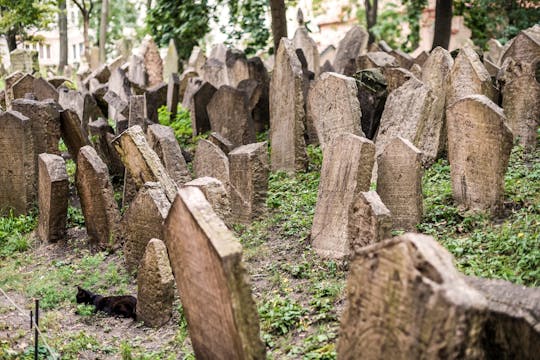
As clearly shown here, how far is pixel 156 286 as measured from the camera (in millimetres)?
5477

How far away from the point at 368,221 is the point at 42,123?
4955 mm

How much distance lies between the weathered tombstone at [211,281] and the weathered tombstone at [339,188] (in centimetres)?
204

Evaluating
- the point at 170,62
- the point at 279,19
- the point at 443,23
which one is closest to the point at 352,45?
the point at 443,23

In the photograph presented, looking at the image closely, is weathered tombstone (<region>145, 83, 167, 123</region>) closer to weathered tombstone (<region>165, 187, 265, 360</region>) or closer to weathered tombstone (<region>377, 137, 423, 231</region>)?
weathered tombstone (<region>377, 137, 423, 231</region>)

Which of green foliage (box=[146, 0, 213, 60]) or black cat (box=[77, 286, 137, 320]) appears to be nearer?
black cat (box=[77, 286, 137, 320])

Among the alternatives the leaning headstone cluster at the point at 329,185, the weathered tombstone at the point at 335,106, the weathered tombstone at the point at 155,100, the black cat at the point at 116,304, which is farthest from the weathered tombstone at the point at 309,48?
the black cat at the point at 116,304

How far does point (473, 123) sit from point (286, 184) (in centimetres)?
264

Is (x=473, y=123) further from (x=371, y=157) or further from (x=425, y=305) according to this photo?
(x=425, y=305)

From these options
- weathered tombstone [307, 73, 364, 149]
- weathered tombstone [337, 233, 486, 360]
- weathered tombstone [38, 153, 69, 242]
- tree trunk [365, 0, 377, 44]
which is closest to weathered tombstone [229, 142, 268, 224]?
weathered tombstone [307, 73, 364, 149]

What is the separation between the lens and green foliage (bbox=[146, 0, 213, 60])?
14.5 meters

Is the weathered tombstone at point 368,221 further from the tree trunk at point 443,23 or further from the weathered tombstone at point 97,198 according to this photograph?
the tree trunk at point 443,23

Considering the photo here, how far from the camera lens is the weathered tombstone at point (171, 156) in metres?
7.96

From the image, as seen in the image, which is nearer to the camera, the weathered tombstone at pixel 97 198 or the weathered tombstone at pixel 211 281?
the weathered tombstone at pixel 211 281

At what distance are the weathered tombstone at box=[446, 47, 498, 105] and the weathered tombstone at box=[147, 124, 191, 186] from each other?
314 centimetres
